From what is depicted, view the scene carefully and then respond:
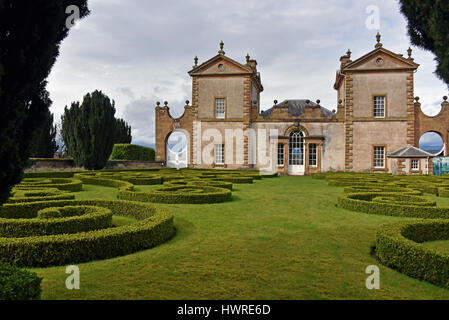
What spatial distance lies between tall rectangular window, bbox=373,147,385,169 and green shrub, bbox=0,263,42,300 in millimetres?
30346

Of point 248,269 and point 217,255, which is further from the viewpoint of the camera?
point 217,255

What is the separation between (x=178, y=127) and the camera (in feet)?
107

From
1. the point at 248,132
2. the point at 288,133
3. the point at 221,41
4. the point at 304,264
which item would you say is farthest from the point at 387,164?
the point at 304,264

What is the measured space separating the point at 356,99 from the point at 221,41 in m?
13.7

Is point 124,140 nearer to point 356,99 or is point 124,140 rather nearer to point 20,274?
point 356,99

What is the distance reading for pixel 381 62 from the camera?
1144 inches

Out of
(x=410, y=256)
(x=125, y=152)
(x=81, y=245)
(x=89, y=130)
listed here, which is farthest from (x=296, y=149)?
(x=81, y=245)

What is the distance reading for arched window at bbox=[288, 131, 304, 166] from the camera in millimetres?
30047

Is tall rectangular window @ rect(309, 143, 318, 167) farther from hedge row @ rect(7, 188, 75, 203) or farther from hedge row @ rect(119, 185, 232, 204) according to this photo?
hedge row @ rect(7, 188, 75, 203)

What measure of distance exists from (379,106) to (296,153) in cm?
855

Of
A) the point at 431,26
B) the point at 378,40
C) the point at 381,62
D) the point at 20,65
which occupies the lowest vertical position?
the point at 20,65

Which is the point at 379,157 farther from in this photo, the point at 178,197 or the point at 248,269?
the point at 248,269

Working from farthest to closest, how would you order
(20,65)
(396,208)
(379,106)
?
(379,106) < (396,208) < (20,65)

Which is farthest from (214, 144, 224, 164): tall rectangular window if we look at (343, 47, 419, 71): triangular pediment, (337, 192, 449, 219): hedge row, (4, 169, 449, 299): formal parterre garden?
(4, 169, 449, 299): formal parterre garden
